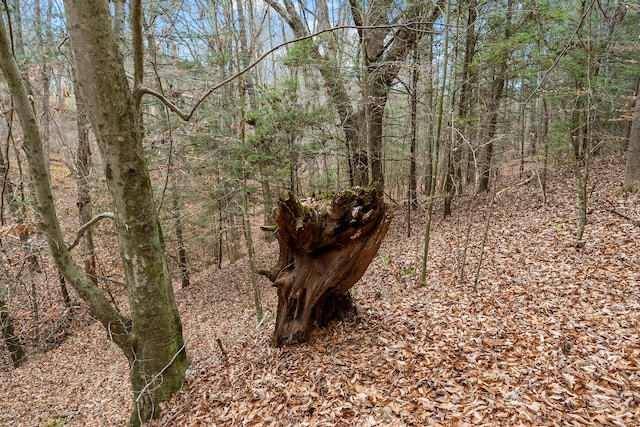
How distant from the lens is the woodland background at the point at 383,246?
3281 mm

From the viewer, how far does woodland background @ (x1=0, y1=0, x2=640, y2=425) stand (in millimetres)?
3281

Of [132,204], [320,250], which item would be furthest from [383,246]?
[132,204]

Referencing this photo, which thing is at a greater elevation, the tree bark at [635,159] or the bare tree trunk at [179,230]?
the tree bark at [635,159]

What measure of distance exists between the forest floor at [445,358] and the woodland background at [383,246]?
0.09 ft

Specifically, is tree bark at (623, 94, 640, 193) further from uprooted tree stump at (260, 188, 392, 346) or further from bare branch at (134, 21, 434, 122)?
bare branch at (134, 21, 434, 122)

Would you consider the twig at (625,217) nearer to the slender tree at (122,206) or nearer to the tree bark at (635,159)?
the tree bark at (635,159)

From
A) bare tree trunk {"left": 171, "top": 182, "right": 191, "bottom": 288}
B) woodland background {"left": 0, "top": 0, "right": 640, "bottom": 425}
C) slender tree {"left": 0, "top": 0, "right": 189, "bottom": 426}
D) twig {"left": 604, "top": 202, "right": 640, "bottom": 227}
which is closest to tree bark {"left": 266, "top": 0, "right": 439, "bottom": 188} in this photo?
woodland background {"left": 0, "top": 0, "right": 640, "bottom": 425}

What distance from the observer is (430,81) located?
8.05 meters

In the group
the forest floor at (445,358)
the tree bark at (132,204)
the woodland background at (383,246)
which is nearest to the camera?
the tree bark at (132,204)

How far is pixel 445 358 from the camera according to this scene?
370cm

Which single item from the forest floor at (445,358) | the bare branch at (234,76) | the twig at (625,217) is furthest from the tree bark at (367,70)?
the bare branch at (234,76)

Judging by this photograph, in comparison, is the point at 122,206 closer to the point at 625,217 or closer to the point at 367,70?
the point at 367,70

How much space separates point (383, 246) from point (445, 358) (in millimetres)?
6739

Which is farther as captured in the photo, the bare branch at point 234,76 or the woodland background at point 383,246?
the woodland background at point 383,246
